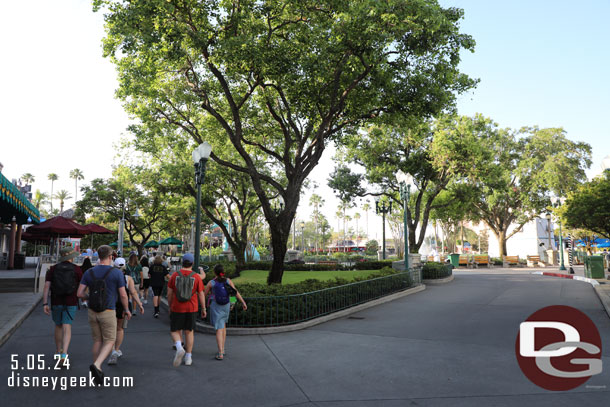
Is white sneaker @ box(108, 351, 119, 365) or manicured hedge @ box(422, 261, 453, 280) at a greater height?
manicured hedge @ box(422, 261, 453, 280)

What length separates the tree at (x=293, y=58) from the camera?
12453 millimetres

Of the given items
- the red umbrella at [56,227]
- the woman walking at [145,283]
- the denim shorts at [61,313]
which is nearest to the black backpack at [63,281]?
the denim shorts at [61,313]

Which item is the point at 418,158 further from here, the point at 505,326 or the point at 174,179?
the point at 505,326

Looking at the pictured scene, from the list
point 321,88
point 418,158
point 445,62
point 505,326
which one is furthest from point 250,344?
point 418,158

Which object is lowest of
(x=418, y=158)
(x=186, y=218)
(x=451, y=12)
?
(x=186, y=218)

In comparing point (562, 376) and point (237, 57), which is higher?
point (237, 57)

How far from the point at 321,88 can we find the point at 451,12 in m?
5.23

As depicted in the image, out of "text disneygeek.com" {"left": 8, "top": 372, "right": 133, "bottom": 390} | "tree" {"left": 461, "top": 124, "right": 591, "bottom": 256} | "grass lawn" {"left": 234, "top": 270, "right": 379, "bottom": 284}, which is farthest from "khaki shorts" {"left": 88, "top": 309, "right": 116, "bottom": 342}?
"tree" {"left": 461, "top": 124, "right": 591, "bottom": 256}

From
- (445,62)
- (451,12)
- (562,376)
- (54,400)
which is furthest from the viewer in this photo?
(445,62)

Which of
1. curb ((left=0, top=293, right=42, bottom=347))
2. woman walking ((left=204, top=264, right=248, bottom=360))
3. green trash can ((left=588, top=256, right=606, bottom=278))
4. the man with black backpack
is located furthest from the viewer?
A: green trash can ((left=588, top=256, right=606, bottom=278))

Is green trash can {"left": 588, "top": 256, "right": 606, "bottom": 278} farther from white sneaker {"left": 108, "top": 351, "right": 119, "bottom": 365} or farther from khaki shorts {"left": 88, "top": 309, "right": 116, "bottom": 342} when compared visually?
khaki shorts {"left": 88, "top": 309, "right": 116, "bottom": 342}

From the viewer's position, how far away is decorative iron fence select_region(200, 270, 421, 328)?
9.55 metres

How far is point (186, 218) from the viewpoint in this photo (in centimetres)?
4594

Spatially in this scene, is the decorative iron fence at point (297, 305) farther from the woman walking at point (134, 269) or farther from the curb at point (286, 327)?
the woman walking at point (134, 269)
